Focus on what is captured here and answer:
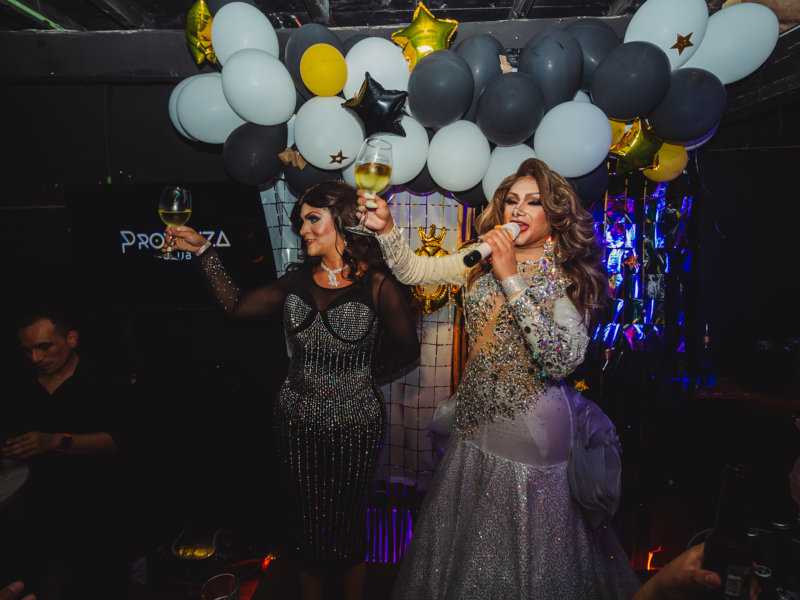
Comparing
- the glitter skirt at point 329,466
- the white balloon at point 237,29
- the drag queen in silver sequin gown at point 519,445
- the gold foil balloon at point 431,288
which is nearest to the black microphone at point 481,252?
the drag queen in silver sequin gown at point 519,445

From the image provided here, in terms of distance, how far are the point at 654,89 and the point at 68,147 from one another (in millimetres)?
3787

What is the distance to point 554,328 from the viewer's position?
134 centimetres

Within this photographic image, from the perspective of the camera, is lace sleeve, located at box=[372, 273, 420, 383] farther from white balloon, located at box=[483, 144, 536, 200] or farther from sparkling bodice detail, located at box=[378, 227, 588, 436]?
white balloon, located at box=[483, 144, 536, 200]

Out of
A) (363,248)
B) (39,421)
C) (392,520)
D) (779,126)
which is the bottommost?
(392,520)

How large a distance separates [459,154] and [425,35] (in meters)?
0.61

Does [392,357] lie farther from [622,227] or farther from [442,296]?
[622,227]

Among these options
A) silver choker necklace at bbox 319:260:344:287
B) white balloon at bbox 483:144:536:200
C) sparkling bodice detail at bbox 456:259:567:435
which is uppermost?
white balloon at bbox 483:144:536:200

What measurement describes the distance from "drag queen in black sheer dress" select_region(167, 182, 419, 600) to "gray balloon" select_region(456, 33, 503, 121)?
79 cm

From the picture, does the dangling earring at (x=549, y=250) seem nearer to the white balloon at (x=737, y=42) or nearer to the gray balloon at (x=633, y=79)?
the gray balloon at (x=633, y=79)

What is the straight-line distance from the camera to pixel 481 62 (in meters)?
2.02

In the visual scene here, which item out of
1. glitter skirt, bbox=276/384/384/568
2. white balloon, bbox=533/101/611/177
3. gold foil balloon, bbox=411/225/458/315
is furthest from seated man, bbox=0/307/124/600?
white balloon, bbox=533/101/611/177

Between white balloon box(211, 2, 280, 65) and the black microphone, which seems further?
white balloon box(211, 2, 280, 65)

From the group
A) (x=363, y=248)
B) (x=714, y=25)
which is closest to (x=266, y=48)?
(x=363, y=248)

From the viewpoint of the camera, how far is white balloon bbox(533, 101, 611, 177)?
1.91m
